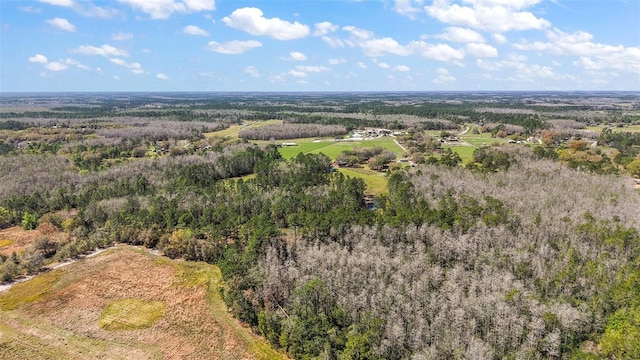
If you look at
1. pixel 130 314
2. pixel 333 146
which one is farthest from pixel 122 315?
pixel 333 146

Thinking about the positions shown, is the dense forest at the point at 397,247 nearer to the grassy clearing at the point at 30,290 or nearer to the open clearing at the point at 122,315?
the open clearing at the point at 122,315

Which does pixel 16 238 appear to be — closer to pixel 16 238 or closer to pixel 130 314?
pixel 16 238

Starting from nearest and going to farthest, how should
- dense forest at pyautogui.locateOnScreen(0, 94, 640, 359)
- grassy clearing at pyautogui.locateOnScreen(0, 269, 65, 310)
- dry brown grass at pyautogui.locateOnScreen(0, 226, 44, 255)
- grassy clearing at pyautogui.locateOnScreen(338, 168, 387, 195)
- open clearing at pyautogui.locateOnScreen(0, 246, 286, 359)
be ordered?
dense forest at pyautogui.locateOnScreen(0, 94, 640, 359) → open clearing at pyautogui.locateOnScreen(0, 246, 286, 359) → grassy clearing at pyautogui.locateOnScreen(0, 269, 65, 310) → dry brown grass at pyautogui.locateOnScreen(0, 226, 44, 255) → grassy clearing at pyautogui.locateOnScreen(338, 168, 387, 195)

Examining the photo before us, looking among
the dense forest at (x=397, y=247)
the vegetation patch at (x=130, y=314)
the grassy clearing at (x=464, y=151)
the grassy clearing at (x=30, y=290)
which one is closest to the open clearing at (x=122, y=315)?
the grassy clearing at (x=30, y=290)

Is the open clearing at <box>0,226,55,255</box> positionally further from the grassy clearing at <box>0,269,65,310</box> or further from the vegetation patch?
the vegetation patch

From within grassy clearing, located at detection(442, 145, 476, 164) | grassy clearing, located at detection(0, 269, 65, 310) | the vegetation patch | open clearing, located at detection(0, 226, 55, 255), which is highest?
grassy clearing, located at detection(442, 145, 476, 164)

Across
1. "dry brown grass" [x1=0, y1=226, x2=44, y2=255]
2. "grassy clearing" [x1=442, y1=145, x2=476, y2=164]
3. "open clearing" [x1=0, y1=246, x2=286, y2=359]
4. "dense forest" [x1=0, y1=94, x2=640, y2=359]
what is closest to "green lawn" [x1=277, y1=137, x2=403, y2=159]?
"grassy clearing" [x1=442, y1=145, x2=476, y2=164]
